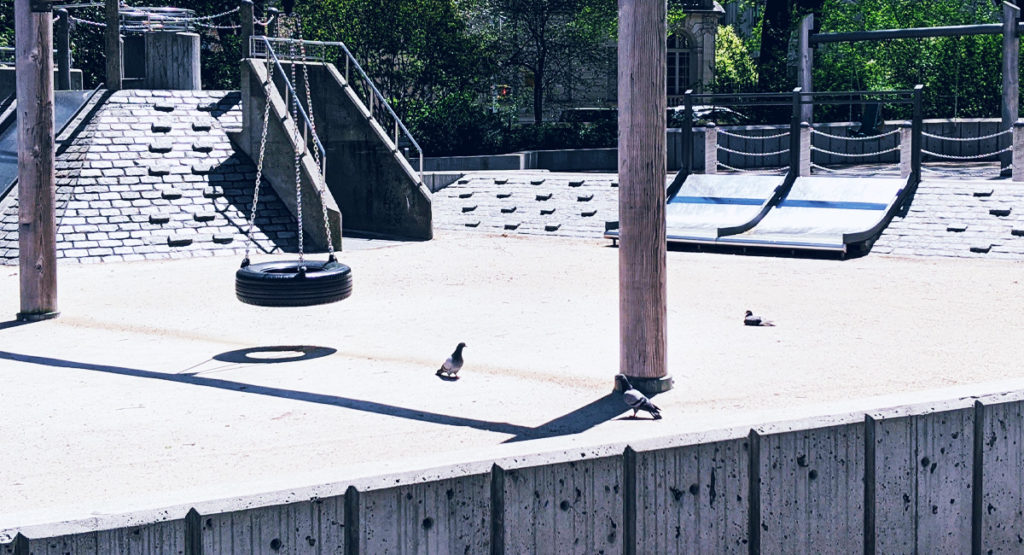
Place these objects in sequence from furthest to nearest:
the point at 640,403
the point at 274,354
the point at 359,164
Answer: the point at 359,164 → the point at 274,354 → the point at 640,403

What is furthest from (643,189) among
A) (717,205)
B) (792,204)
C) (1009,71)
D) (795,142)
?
(1009,71)

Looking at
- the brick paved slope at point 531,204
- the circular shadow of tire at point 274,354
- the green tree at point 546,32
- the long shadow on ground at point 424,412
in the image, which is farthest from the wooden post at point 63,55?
the long shadow on ground at point 424,412

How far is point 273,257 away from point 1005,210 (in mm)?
11498

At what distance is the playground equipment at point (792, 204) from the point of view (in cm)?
2133

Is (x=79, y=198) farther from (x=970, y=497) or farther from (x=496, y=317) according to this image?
(x=970, y=497)

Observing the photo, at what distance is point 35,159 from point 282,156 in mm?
8812

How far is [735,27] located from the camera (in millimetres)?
60375

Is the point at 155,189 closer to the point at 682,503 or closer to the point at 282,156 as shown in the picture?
the point at 282,156

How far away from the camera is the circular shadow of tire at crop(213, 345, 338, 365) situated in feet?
38.9

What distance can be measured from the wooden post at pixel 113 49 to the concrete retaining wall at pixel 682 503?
21.2 meters

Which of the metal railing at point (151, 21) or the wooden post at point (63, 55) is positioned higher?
the metal railing at point (151, 21)

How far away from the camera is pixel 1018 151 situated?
22844mm

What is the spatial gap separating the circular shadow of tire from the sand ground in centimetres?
6

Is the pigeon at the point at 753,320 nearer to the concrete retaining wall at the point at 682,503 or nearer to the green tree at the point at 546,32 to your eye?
the concrete retaining wall at the point at 682,503
